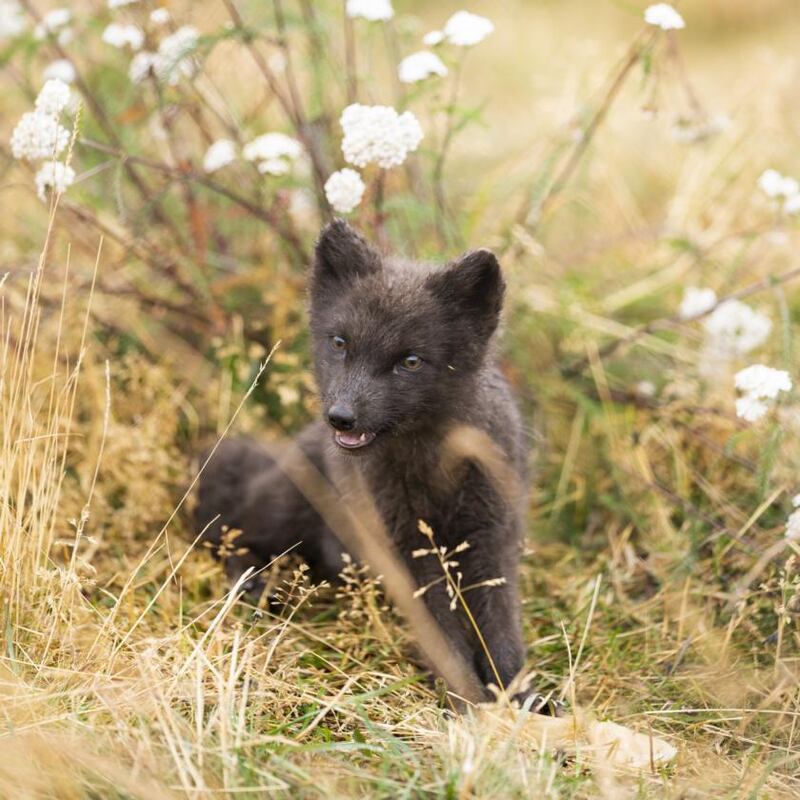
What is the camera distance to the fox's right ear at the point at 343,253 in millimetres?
3490

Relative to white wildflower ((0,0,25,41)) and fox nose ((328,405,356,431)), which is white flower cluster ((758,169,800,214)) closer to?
fox nose ((328,405,356,431))

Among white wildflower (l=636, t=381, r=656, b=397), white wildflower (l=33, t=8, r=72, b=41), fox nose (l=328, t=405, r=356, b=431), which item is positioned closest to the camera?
fox nose (l=328, t=405, r=356, b=431)

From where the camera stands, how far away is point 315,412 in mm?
4652

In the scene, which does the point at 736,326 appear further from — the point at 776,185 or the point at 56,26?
the point at 56,26

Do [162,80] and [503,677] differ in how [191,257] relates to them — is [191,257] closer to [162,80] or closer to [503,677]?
[162,80]

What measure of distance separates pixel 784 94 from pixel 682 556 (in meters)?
4.70

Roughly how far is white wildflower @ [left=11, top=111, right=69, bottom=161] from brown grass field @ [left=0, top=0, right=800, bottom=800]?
0.38ft

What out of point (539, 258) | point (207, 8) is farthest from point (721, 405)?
point (207, 8)

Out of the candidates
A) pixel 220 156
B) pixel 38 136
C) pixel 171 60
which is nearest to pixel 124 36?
pixel 171 60

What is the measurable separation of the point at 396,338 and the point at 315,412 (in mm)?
1454

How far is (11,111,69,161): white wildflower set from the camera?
3549 mm

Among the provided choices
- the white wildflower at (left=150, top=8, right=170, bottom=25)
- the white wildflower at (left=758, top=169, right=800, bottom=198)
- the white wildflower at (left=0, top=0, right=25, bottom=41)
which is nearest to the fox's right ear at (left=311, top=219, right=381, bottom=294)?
the white wildflower at (left=150, top=8, right=170, bottom=25)

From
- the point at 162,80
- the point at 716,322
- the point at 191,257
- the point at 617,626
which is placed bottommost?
the point at 617,626

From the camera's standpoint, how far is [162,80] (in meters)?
3.98
